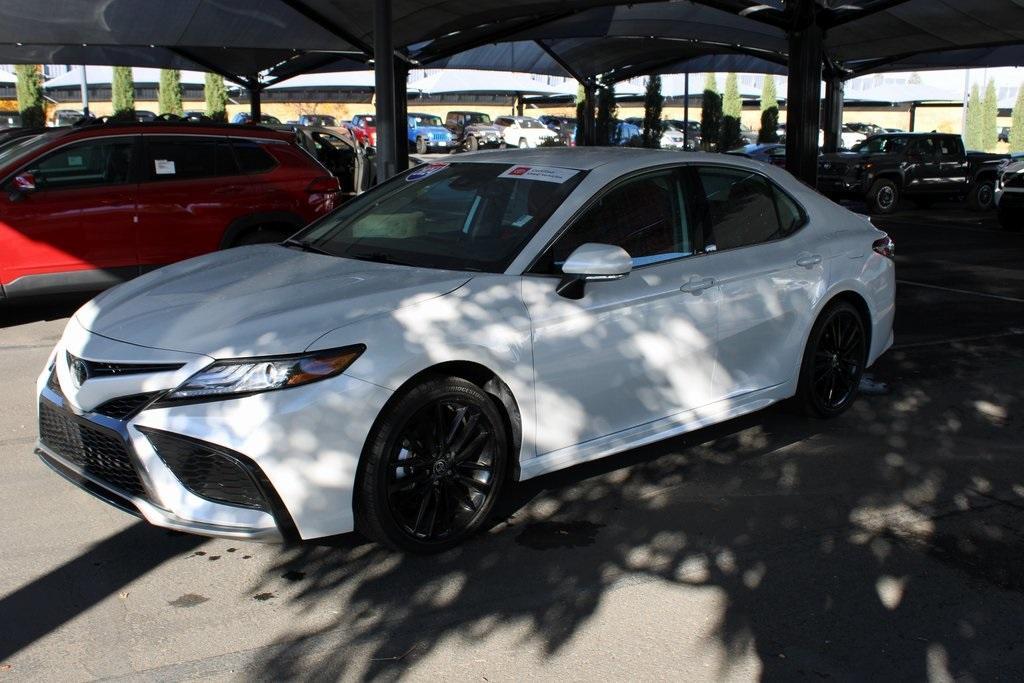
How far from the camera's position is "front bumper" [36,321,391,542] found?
3625 millimetres

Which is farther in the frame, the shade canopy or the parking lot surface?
the shade canopy

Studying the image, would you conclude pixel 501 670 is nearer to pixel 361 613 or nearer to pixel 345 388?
pixel 361 613

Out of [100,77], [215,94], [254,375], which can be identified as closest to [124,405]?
[254,375]

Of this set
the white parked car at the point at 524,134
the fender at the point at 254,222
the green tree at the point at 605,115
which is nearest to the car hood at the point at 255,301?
the fender at the point at 254,222

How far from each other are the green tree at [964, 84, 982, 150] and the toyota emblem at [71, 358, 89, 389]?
46652 mm

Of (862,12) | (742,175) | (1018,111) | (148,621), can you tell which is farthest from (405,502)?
(1018,111)

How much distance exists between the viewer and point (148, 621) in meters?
3.65

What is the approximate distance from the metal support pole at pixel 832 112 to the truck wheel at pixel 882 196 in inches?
300

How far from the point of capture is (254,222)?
9461 mm

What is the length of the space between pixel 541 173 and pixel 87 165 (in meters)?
5.51

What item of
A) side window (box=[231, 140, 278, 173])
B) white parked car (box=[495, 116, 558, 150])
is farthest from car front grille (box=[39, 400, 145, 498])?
white parked car (box=[495, 116, 558, 150])

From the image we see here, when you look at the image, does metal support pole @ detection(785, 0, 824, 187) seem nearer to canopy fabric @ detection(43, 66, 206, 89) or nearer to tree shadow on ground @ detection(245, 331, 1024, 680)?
tree shadow on ground @ detection(245, 331, 1024, 680)

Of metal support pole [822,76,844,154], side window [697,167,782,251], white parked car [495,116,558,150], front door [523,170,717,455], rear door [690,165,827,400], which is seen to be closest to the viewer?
front door [523,170,717,455]

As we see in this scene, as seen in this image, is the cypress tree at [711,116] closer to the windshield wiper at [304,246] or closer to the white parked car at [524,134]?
the white parked car at [524,134]
